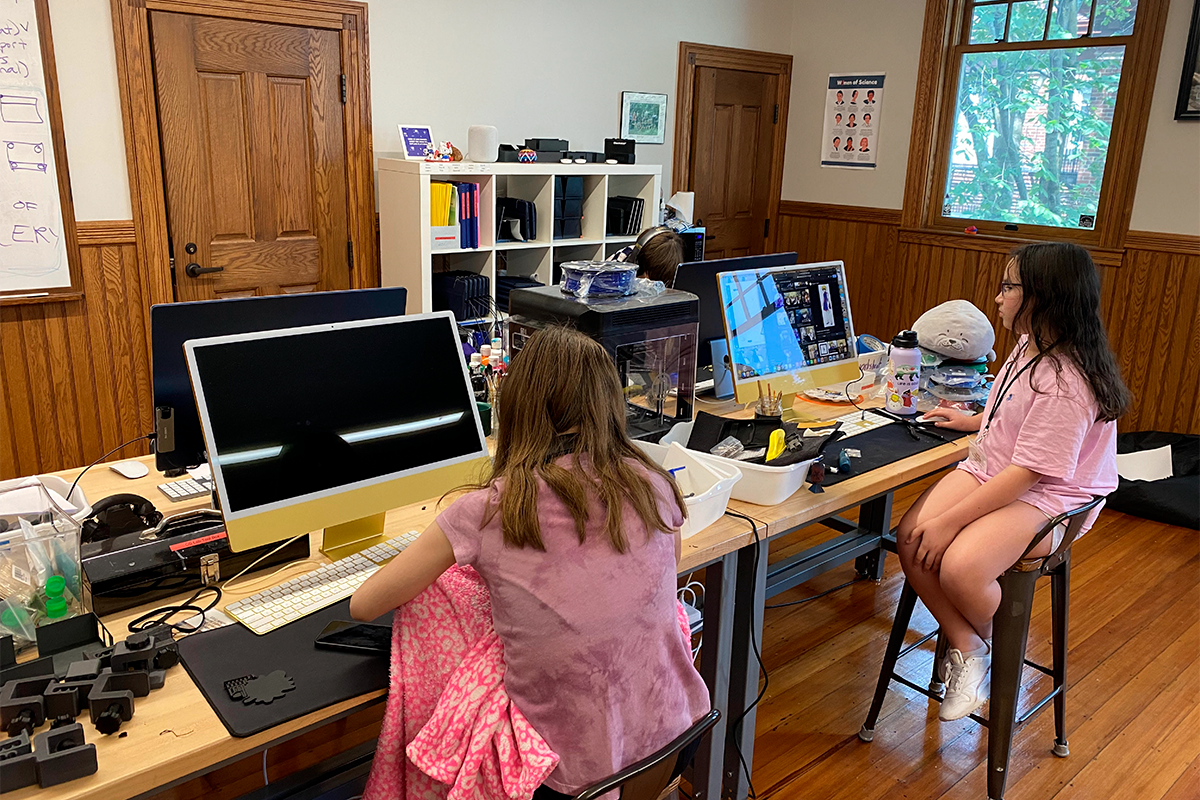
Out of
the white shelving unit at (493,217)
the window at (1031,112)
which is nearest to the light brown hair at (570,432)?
the white shelving unit at (493,217)

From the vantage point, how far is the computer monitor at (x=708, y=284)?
2.63 m

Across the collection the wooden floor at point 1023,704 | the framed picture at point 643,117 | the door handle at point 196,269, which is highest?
the framed picture at point 643,117

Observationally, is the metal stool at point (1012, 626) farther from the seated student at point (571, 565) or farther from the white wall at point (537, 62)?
the white wall at point (537, 62)

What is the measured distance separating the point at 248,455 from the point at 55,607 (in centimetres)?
38

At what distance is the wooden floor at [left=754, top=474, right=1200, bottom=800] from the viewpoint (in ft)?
7.45

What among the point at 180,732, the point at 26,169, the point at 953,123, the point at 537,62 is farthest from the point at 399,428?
the point at 953,123

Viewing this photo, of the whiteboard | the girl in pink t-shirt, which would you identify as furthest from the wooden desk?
the whiteboard

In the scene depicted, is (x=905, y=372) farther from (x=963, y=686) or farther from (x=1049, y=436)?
(x=963, y=686)

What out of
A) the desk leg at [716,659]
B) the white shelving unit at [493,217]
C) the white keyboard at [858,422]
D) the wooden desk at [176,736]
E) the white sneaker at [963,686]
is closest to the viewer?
the wooden desk at [176,736]

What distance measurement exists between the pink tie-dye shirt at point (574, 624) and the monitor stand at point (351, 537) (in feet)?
1.67

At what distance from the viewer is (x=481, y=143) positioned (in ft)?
13.5

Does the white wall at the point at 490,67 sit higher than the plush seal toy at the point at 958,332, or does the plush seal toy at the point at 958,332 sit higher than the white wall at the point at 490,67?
the white wall at the point at 490,67

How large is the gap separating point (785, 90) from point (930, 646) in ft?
13.7

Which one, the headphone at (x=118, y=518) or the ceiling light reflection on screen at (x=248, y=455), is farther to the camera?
the headphone at (x=118, y=518)
